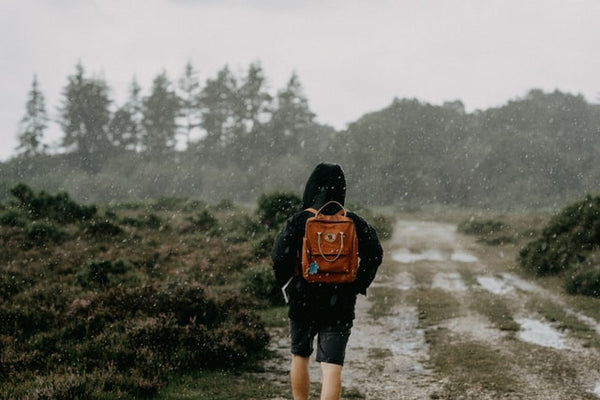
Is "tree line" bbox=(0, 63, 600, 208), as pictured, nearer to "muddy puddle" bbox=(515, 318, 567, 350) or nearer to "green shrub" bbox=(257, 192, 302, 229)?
"green shrub" bbox=(257, 192, 302, 229)

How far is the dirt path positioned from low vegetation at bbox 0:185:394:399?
39.4 inches

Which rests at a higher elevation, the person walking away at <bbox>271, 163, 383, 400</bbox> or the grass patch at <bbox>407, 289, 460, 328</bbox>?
the person walking away at <bbox>271, 163, 383, 400</bbox>

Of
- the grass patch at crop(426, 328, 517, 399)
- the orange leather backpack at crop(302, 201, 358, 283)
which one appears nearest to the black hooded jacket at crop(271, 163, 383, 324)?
the orange leather backpack at crop(302, 201, 358, 283)

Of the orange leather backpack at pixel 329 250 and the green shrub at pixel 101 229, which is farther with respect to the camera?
the green shrub at pixel 101 229

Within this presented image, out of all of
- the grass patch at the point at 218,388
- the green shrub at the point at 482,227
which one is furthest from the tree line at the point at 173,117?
the grass patch at the point at 218,388

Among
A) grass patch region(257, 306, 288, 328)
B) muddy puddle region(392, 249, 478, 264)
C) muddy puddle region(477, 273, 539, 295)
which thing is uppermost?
muddy puddle region(392, 249, 478, 264)

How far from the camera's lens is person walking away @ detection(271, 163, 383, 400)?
13.5ft

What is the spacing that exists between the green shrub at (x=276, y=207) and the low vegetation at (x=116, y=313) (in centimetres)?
360

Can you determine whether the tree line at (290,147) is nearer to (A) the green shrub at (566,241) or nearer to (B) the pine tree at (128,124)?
(B) the pine tree at (128,124)

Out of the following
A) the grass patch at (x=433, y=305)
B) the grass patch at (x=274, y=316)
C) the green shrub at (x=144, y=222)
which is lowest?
the grass patch at (x=433, y=305)

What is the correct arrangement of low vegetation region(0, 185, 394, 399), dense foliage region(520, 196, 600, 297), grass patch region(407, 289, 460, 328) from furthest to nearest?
1. dense foliage region(520, 196, 600, 297)
2. grass patch region(407, 289, 460, 328)
3. low vegetation region(0, 185, 394, 399)

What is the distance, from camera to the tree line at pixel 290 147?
53625 millimetres

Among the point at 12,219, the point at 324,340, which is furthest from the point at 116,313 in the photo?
the point at 12,219

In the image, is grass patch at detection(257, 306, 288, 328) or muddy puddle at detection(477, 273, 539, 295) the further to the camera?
muddy puddle at detection(477, 273, 539, 295)
